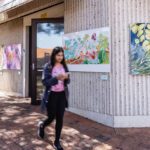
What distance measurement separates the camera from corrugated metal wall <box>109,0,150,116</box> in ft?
21.2

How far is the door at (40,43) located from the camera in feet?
29.3

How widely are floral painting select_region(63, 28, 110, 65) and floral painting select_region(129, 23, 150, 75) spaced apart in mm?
548

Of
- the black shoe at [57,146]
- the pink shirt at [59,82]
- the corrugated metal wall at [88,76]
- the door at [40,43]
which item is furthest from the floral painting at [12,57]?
the black shoe at [57,146]

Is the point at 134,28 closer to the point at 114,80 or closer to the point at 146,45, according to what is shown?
the point at 146,45

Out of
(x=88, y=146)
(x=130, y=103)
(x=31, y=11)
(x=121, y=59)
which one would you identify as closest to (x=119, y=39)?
(x=121, y=59)

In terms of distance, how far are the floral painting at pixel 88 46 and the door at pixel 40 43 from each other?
102cm

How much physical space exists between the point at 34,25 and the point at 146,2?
3775 mm

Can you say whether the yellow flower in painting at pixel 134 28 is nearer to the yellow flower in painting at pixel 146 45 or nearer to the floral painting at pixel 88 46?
the yellow flower in painting at pixel 146 45

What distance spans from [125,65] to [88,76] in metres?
1.10

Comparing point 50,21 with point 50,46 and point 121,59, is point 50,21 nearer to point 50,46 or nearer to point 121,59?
point 50,46

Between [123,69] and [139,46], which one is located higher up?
[139,46]

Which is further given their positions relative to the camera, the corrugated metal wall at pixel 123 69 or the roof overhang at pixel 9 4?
the roof overhang at pixel 9 4

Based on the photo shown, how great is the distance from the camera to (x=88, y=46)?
720 centimetres

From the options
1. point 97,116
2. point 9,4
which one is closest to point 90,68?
point 97,116
